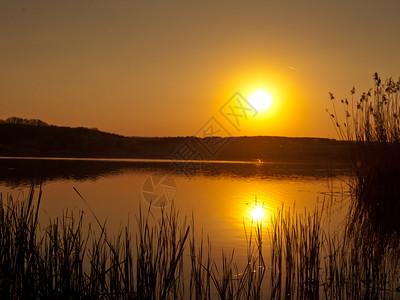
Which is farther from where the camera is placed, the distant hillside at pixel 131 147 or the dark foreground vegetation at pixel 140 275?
the distant hillside at pixel 131 147

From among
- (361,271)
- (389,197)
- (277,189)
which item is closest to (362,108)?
(389,197)

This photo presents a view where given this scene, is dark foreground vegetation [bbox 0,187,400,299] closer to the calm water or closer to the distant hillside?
the calm water

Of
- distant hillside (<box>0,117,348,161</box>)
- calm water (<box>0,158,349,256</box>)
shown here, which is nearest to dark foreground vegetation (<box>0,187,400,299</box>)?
calm water (<box>0,158,349,256</box>)

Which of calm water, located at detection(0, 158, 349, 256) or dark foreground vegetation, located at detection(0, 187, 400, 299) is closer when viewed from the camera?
dark foreground vegetation, located at detection(0, 187, 400, 299)

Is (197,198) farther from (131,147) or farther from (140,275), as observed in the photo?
(131,147)

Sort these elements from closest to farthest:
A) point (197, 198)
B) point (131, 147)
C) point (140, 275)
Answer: point (140, 275)
point (197, 198)
point (131, 147)

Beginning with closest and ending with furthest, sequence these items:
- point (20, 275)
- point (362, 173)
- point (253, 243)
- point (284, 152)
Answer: point (20, 275) → point (253, 243) → point (362, 173) → point (284, 152)

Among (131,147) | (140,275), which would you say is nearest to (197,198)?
(140,275)

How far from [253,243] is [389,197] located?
439 centimetres

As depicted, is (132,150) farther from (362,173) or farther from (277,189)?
(362,173)

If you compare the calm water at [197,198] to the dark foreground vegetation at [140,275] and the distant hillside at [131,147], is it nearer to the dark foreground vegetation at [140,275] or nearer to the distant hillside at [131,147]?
the dark foreground vegetation at [140,275]

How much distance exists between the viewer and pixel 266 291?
4.63 metres

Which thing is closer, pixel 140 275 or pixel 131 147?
pixel 140 275

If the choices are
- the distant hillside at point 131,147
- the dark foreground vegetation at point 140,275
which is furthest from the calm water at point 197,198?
the distant hillside at point 131,147
